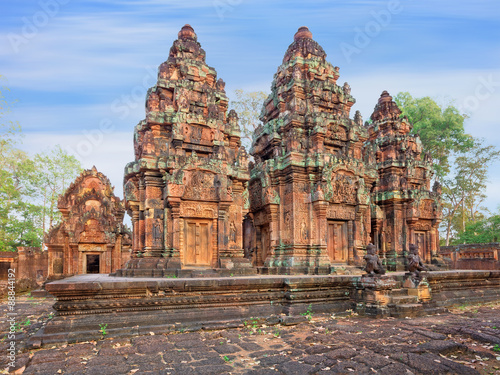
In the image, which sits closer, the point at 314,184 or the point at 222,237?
the point at 222,237

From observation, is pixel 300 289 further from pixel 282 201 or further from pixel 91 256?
pixel 91 256

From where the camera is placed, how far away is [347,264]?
505 inches

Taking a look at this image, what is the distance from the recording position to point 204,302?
730 centimetres

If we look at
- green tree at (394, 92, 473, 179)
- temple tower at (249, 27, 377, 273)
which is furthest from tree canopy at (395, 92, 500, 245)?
temple tower at (249, 27, 377, 273)

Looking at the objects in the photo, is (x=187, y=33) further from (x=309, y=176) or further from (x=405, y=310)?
(x=405, y=310)

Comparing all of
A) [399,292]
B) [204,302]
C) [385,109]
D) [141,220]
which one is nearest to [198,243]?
[141,220]

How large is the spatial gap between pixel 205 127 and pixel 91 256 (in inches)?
324

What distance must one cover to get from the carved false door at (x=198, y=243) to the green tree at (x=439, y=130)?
2153cm

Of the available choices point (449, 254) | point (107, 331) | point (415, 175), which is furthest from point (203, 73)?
point (449, 254)

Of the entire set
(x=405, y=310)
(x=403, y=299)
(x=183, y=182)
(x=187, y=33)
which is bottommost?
(x=405, y=310)

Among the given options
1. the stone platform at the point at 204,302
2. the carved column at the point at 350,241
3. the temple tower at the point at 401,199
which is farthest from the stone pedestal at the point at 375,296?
the temple tower at the point at 401,199

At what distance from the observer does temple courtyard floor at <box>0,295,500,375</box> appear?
15.2 feet

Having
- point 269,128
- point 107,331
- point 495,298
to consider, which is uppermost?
point 269,128

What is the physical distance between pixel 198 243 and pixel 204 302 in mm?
3075
